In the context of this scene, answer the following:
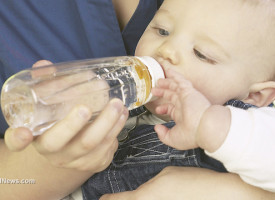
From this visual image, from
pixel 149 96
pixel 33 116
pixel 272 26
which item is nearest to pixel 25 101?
pixel 33 116

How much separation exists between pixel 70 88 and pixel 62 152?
5.8 inches

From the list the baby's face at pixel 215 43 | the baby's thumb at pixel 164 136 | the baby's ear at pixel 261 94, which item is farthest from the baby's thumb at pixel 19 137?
the baby's ear at pixel 261 94

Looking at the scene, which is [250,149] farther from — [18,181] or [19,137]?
[18,181]

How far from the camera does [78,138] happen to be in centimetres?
66

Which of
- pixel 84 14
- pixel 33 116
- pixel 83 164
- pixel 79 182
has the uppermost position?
pixel 84 14

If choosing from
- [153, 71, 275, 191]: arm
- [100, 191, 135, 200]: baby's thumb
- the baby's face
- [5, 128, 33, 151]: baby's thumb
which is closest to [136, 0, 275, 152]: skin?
the baby's face

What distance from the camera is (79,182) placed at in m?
1.06

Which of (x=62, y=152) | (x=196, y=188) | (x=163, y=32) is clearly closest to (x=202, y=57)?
(x=163, y=32)

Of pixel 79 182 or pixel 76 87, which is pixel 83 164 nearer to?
pixel 76 87

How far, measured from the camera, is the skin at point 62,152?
604mm

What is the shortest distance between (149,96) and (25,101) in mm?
341

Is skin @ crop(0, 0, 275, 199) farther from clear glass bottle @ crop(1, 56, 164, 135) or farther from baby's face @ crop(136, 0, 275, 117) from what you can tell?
baby's face @ crop(136, 0, 275, 117)

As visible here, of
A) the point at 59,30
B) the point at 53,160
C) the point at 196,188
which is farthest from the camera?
the point at 59,30

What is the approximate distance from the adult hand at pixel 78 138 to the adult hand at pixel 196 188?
191 millimetres
